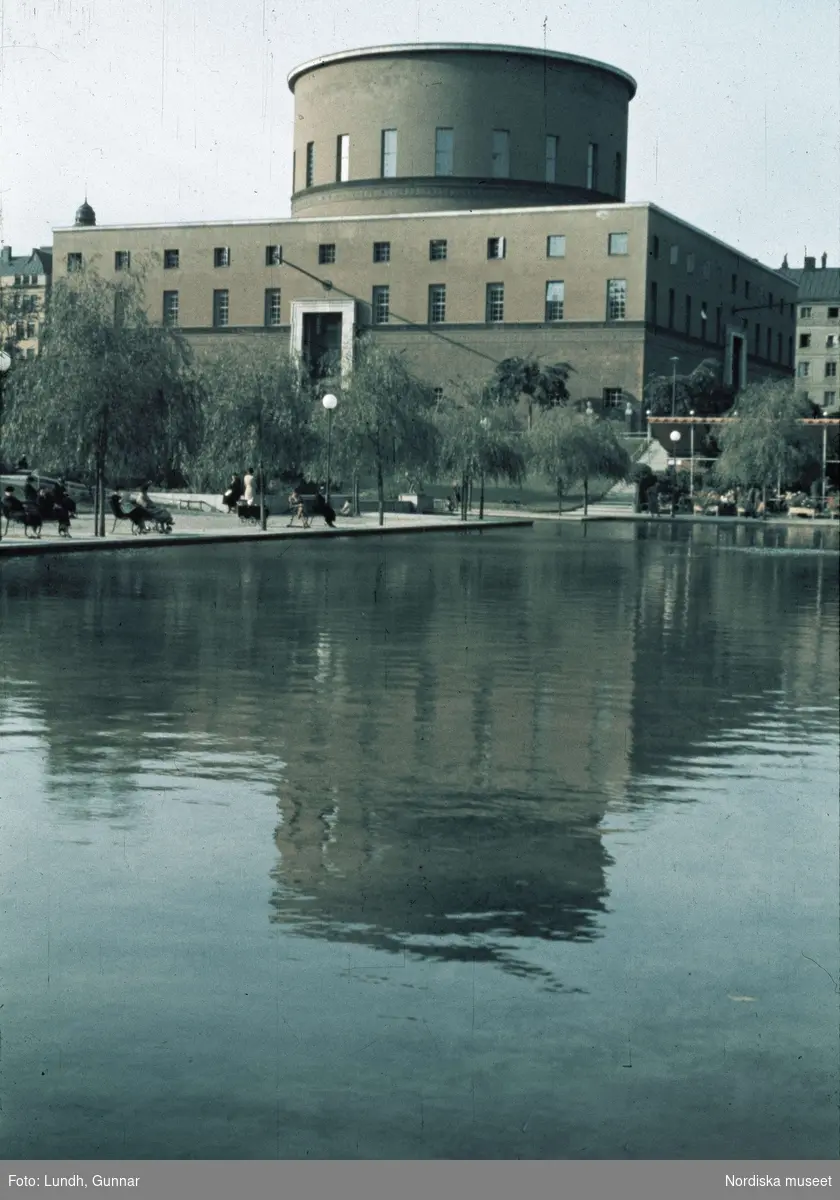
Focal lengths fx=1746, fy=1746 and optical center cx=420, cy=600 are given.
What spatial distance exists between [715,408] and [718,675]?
80002 mm

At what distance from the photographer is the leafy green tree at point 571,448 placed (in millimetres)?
67062

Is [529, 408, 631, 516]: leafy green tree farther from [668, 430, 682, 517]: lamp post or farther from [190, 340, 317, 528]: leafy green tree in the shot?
[190, 340, 317, 528]: leafy green tree

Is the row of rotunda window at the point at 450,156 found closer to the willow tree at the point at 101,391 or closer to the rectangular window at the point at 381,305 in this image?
the rectangular window at the point at 381,305

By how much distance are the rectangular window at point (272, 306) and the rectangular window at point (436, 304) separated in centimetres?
954

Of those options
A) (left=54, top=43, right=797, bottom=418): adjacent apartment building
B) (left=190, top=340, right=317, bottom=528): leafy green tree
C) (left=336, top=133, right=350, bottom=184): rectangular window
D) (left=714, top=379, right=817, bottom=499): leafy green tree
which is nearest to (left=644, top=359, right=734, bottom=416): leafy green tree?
(left=54, top=43, right=797, bottom=418): adjacent apartment building

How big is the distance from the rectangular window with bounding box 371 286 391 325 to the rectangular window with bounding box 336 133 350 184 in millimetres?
7367

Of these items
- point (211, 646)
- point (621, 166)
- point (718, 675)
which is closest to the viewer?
point (718, 675)

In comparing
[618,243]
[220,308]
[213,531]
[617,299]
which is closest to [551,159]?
[618,243]

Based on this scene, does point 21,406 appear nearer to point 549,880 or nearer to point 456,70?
point 549,880

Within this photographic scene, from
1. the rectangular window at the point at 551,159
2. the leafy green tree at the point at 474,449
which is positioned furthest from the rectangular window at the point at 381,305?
the leafy green tree at the point at 474,449

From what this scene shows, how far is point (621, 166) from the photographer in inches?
4033

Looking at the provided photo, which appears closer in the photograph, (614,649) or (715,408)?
(614,649)

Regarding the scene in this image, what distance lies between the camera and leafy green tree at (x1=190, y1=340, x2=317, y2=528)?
51844 millimetres

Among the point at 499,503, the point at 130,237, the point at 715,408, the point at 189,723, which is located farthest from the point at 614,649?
the point at 130,237
